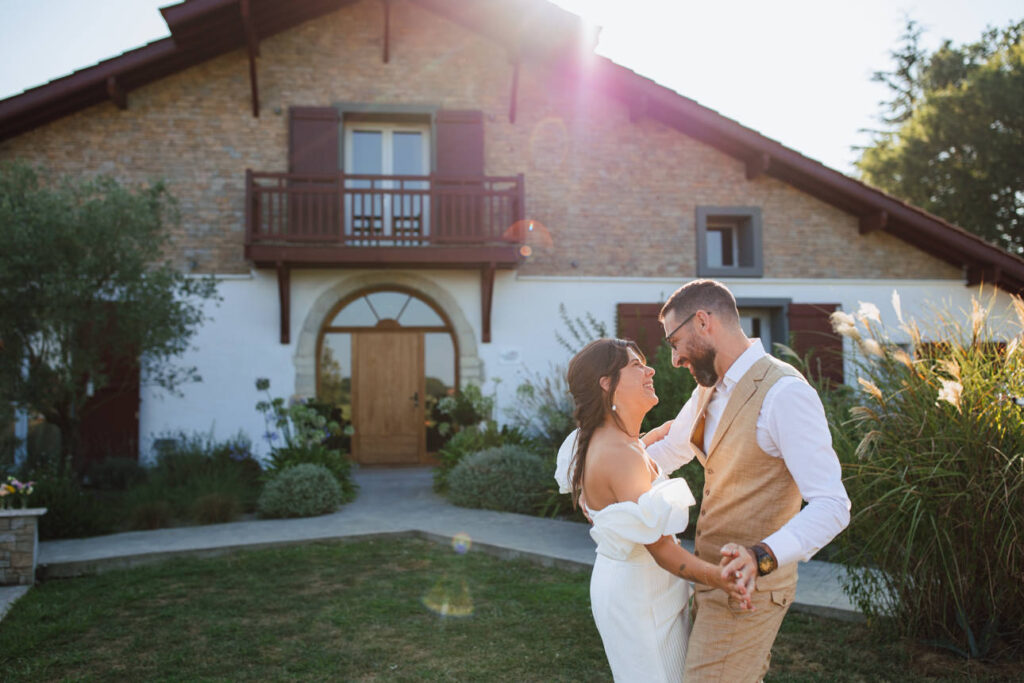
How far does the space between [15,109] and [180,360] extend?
4044 mm

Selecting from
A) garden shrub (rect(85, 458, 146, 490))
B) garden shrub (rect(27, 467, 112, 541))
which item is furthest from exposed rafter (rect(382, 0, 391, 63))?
garden shrub (rect(27, 467, 112, 541))

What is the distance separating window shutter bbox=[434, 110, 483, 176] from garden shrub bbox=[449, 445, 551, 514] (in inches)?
199

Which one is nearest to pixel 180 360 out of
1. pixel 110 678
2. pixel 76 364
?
pixel 76 364

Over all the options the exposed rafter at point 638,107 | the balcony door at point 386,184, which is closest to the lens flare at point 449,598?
the balcony door at point 386,184

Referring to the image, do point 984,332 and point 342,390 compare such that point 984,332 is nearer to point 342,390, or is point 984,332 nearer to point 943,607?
point 943,607

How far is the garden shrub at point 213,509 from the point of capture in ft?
25.7

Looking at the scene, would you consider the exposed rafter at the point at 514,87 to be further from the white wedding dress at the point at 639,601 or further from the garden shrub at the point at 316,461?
the white wedding dress at the point at 639,601

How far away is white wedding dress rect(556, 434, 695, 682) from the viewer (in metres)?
2.19

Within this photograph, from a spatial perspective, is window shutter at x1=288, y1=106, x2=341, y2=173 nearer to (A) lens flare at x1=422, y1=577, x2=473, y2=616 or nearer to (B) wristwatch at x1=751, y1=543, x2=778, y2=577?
(A) lens flare at x1=422, y1=577, x2=473, y2=616

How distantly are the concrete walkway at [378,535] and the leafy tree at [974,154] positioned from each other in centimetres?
1814

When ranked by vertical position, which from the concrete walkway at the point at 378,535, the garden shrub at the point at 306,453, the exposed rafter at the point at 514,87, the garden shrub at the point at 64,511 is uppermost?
the exposed rafter at the point at 514,87

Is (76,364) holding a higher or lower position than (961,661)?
higher

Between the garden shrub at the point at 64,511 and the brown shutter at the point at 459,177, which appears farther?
the brown shutter at the point at 459,177

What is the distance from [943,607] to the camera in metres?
3.73
